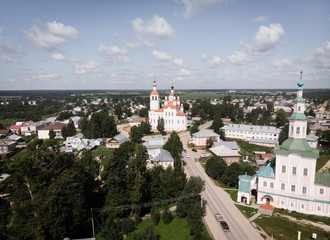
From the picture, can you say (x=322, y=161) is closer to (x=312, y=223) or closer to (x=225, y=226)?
(x=312, y=223)

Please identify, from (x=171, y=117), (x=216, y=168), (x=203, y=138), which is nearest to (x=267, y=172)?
(x=216, y=168)

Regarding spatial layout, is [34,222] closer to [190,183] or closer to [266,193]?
[190,183]

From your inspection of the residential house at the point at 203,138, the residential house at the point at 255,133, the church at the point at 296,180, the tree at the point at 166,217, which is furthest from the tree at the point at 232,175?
the residential house at the point at 255,133

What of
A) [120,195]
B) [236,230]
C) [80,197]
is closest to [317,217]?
[236,230]

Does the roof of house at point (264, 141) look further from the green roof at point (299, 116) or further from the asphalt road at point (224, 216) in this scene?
the green roof at point (299, 116)

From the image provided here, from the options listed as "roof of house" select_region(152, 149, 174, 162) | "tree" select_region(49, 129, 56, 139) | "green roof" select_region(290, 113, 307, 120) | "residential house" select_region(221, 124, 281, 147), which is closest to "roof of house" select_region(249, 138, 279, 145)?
"residential house" select_region(221, 124, 281, 147)
